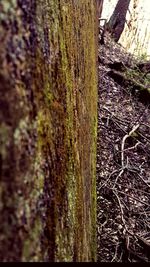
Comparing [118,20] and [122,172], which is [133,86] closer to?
[122,172]

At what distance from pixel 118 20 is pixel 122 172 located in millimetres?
6095

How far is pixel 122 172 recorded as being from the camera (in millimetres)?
3574

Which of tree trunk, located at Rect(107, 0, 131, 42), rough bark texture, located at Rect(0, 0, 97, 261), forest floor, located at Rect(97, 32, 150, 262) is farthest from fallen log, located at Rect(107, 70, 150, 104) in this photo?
rough bark texture, located at Rect(0, 0, 97, 261)

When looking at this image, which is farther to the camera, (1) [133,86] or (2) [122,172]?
(1) [133,86]

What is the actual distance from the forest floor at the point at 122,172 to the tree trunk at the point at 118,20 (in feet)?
10.2

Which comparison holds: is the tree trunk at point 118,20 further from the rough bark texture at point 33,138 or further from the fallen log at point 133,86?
the rough bark texture at point 33,138

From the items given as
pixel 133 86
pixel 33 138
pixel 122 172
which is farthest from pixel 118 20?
pixel 33 138

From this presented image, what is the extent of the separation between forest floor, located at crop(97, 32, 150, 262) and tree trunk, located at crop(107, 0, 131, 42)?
10.2 ft

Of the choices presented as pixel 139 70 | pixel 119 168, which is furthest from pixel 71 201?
pixel 139 70

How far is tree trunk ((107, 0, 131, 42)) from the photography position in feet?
28.7

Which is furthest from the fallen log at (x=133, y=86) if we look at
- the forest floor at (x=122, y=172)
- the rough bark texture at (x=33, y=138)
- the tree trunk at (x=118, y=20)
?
the rough bark texture at (x=33, y=138)

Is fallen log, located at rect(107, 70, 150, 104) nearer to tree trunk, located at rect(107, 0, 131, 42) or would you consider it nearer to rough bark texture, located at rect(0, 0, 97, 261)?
tree trunk, located at rect(107, 0, 131, 42)

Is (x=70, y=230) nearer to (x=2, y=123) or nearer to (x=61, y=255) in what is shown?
(x=61, y=255)

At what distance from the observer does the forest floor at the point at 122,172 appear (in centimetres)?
279
